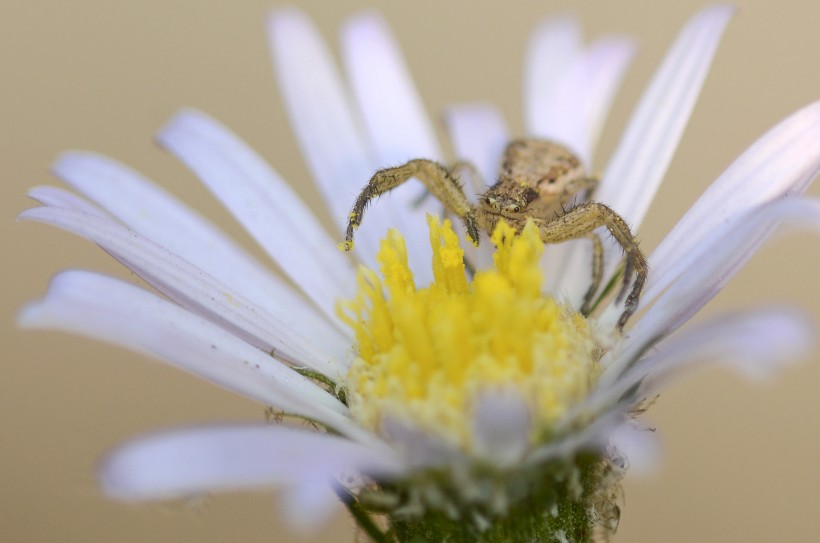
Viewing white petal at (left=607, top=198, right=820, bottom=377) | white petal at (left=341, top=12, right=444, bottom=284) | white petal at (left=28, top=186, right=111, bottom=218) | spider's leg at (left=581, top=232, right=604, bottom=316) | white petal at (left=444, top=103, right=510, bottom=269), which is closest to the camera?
white petal at (left=607, top=198, right=820, bottom=377)

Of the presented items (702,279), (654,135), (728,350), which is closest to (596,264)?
(654,135)

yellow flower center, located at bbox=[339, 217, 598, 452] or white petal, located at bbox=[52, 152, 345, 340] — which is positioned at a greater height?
white petal, located at bbox=[52, 152, 345, 340]

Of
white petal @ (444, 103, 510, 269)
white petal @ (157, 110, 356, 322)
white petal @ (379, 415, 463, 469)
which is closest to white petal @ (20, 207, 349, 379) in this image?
white petal @ (157, 110, 356, 322)

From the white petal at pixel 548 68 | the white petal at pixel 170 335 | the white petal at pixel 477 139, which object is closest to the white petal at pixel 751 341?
the white petal at pixel 170 335

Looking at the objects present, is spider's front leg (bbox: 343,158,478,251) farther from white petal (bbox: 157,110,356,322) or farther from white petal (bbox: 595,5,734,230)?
white petal (bbox: 595,5,734,230)

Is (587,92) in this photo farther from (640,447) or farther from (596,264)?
(640,447)
